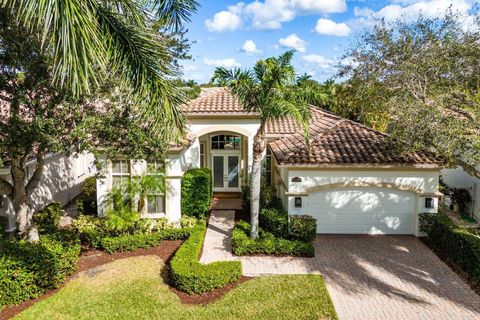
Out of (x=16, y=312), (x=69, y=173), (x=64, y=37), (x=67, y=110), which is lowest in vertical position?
(x=16, y=312)

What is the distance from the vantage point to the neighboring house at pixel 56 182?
15156mm

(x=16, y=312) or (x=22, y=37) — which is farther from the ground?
(x=22, y=37)

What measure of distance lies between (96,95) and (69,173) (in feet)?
42.3

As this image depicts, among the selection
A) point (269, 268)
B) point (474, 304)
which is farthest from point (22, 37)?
point (474, 304)

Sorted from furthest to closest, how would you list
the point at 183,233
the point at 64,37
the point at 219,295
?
the point at 183,233 → the point at 219,295 → the point at 64,37

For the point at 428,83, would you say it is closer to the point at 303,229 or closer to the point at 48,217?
the point at 303,229

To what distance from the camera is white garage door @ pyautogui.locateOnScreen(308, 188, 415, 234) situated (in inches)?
583

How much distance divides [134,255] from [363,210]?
30.5ft

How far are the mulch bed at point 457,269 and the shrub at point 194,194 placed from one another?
9.22 meters

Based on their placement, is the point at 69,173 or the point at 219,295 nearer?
the point at 219,295

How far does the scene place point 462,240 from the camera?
12.0 metres

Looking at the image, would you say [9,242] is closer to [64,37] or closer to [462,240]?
[64,37]

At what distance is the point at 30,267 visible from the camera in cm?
1025

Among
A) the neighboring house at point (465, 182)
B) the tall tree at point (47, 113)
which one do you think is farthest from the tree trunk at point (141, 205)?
the neighboring house at point (465, 182)
